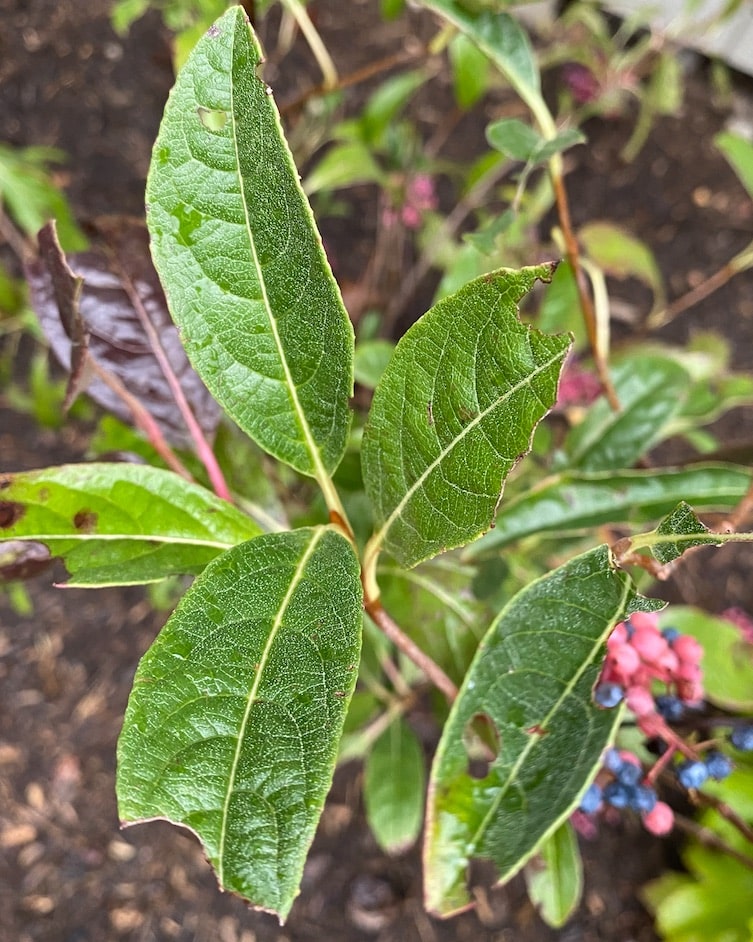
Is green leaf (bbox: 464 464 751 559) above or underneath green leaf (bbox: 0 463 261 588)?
above

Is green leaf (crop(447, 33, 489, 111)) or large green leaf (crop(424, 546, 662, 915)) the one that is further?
green leaf (crop(447, 33, 489, 111))

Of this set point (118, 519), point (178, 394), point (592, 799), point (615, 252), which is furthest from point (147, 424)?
point (615, 252)

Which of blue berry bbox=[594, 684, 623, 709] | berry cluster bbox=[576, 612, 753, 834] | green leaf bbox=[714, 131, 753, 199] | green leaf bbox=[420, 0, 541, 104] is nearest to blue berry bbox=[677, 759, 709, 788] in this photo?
berry cluster bbox=[576, 612, 753, 834]

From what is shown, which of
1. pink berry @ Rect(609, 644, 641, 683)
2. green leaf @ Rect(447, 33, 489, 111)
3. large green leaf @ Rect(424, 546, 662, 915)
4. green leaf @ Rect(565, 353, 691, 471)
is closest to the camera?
large green leaf @ Rect(424, 546, 662, 915)

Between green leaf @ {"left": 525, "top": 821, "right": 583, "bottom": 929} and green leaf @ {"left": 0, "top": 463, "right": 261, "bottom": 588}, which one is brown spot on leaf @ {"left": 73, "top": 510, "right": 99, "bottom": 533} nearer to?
green leaf @ {"left": 0, "top": 463, "right": 261, "bottom": 588}

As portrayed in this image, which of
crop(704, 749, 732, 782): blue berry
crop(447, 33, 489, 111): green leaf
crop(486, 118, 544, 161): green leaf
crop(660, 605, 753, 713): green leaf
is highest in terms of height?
crop(447, 33, 489, 111): green leaf

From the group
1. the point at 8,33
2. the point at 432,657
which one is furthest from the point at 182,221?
the point at 8,33

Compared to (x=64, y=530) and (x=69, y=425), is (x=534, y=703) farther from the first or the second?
(x=69, y=425)

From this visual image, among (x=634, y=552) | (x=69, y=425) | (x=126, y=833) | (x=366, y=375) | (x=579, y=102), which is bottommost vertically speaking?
(x=126, y=833)
